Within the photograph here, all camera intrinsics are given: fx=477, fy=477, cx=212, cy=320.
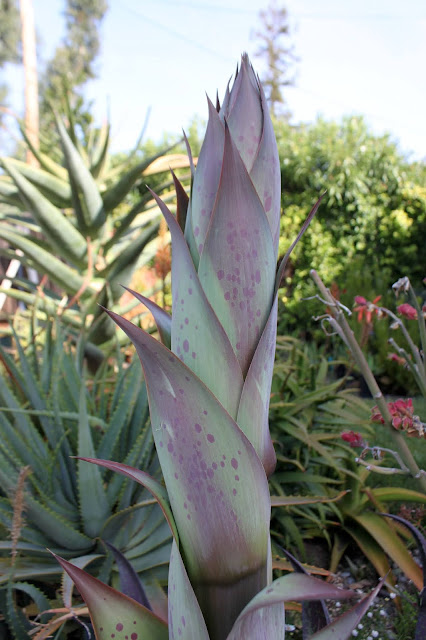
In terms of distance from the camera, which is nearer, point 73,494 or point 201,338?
point 201,338

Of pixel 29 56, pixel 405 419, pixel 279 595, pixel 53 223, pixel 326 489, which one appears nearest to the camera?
pixel 279 595

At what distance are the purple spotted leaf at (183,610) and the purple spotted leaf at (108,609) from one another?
0.04 meters

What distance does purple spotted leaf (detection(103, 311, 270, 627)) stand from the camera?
41 cm

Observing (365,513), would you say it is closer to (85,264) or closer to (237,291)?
(237,291)

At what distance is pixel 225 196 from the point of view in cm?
42

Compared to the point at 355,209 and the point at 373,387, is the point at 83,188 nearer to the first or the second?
the point at 373,387

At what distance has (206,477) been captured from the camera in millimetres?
415

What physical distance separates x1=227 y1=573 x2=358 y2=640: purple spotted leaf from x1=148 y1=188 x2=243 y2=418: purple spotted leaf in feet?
Answer: 0.49

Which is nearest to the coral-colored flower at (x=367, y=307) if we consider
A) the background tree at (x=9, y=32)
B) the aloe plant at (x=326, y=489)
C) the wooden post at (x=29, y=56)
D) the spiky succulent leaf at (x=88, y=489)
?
the aloe plant at (x=326, y=489)

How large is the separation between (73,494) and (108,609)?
1108 millimetres

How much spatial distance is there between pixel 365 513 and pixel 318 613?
4.25 feet

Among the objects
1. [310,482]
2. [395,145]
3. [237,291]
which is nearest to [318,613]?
[237,291]

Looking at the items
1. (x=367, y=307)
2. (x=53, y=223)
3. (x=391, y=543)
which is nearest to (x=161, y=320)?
(x=367, y=307)

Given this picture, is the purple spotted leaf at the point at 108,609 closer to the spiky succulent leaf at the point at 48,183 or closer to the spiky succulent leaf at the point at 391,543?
the spiky succulent leaf at the point at 391,543
